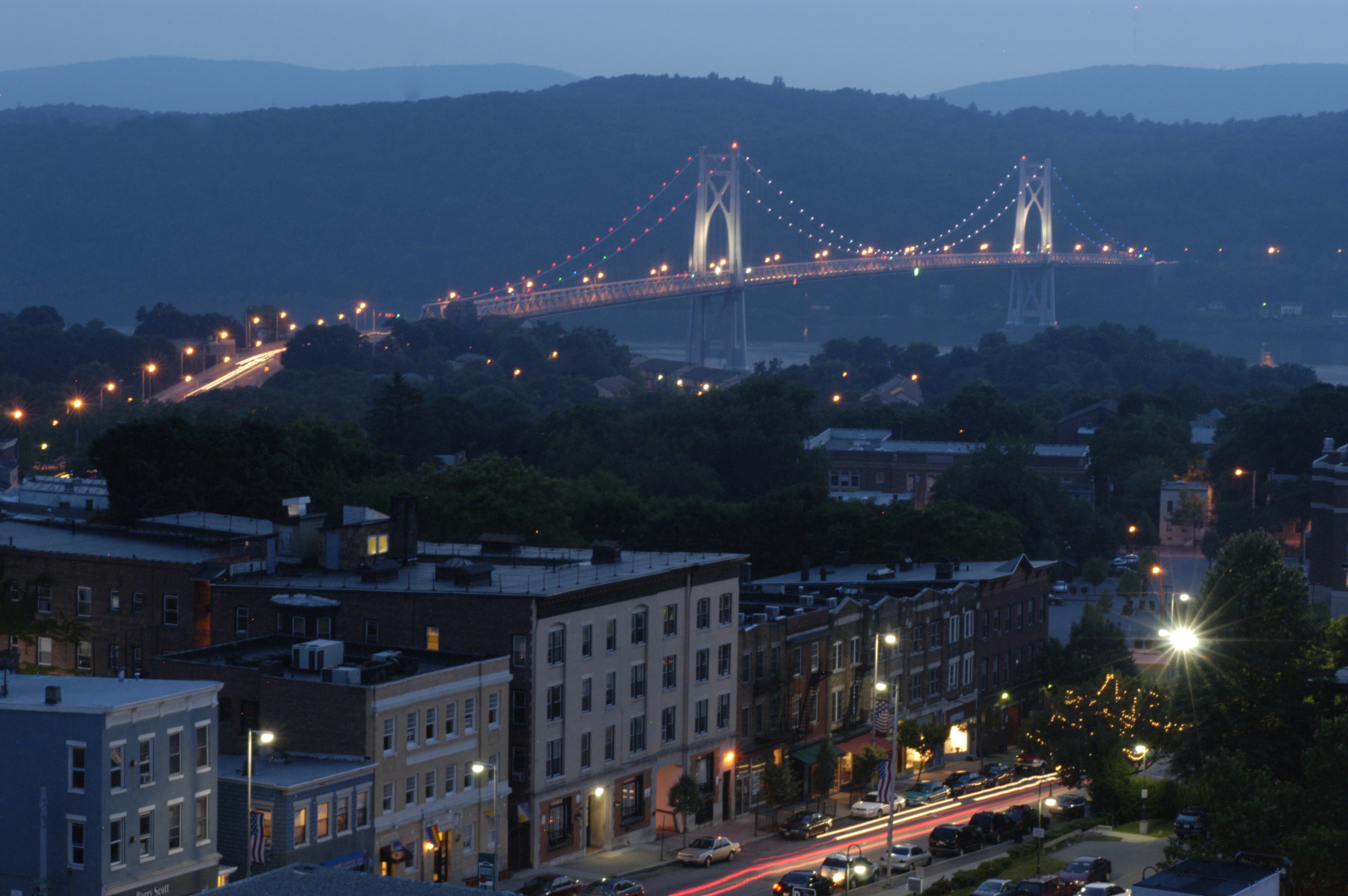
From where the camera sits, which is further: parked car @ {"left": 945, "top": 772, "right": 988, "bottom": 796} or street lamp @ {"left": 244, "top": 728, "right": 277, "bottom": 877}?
parked car @ {"left": 945, "top": 772, "right": 988, "bottom": 796}

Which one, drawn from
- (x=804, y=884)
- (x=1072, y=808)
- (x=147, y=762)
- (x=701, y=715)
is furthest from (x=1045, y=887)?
(x=147, y=762)

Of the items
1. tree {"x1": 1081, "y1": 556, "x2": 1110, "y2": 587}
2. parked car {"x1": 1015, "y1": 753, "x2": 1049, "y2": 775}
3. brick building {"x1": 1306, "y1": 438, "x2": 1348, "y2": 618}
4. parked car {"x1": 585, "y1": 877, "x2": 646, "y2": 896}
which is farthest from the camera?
tree {"x1": 1081, "y1": 556, "x2": 1110, "y2": 587}

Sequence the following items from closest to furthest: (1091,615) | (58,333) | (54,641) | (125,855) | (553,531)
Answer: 1. (125,855)
2. (54,641)
3. (1091,615)
4. (553,531)
5. (58,333)

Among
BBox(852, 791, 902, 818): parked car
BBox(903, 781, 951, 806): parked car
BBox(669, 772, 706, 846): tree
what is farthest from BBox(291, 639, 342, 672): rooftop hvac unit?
BBox(903, 781, 951, 806): parked car

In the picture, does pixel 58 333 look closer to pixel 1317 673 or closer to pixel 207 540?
pixel 207 540

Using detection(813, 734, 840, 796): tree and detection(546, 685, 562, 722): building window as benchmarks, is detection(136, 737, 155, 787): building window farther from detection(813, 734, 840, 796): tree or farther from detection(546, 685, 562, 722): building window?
detection(813, 734, 840, 796): tree

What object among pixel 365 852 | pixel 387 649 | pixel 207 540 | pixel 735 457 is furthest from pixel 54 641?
pixel 735 457

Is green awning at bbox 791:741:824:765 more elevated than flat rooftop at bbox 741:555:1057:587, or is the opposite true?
flat rooftop at bbox 741:555:1057:587
